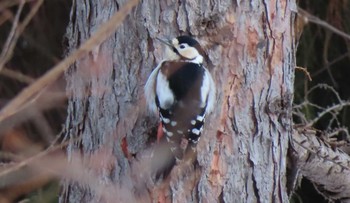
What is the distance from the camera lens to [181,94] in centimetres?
256

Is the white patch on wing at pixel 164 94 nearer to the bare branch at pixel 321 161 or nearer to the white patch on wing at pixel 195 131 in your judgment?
the white patch on wing at pixel 195 131

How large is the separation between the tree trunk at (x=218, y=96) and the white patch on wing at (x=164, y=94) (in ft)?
0.40

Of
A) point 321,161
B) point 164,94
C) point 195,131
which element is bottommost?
point 321,161

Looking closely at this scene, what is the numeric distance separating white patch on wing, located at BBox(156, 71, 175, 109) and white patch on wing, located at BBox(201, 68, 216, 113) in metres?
0.09

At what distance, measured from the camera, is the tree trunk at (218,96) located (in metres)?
2.66

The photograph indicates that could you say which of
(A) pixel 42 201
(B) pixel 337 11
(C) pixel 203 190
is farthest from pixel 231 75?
(B) pixel 337 11

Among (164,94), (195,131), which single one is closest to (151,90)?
(164,94)

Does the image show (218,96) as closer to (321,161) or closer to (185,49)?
(185,49)

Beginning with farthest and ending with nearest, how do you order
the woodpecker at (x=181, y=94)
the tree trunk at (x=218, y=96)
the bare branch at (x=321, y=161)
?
1. the bare branch at (x=321, y=161)
2. the tree trunk at (x=218, y=96)
3. the woodpecker at (x=181, y=94)

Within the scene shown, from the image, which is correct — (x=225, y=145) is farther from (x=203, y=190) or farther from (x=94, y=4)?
(x=94, y=4)

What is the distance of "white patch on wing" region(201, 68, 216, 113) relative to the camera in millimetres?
2549

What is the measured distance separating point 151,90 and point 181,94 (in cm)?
10

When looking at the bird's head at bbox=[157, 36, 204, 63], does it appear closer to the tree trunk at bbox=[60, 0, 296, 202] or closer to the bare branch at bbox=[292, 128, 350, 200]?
the tree trunk at bbox=[60, 0, 296, 202]

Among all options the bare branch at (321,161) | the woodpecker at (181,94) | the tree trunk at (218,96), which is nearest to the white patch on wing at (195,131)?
the woodpecker at (181,94)
